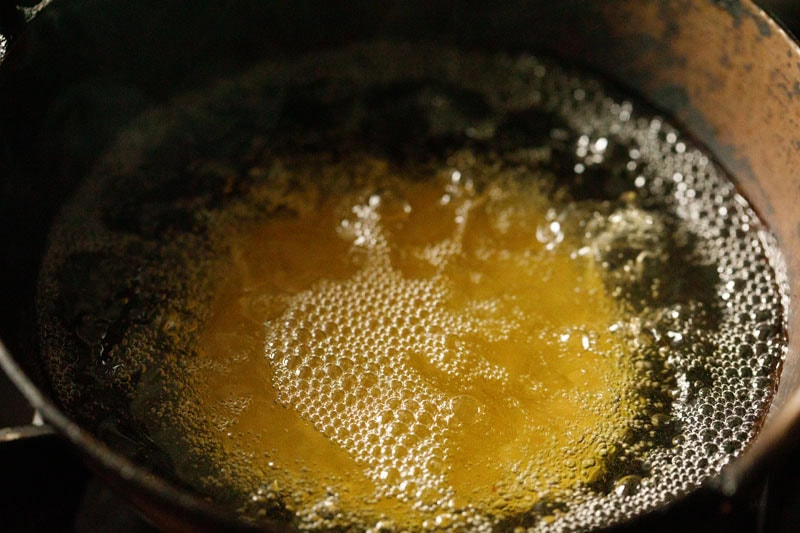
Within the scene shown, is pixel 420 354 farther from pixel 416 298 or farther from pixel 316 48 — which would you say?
pixel 316 48

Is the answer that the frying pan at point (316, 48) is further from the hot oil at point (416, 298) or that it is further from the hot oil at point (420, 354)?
the hot oil at point (420, 354)

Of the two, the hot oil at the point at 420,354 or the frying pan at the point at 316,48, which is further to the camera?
the frying pan at the point at 316,48

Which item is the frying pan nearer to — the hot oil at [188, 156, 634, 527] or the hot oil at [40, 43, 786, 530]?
the hot oil at [40, 43, 786, 530]

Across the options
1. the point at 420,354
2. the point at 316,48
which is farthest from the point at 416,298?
the point at 316,48

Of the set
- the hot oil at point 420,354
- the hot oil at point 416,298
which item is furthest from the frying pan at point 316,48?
the hot oil at point 420,354

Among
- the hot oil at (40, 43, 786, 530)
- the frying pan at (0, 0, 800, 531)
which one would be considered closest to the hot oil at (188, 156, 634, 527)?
the hot oil at (40, 43, 786, 530)
